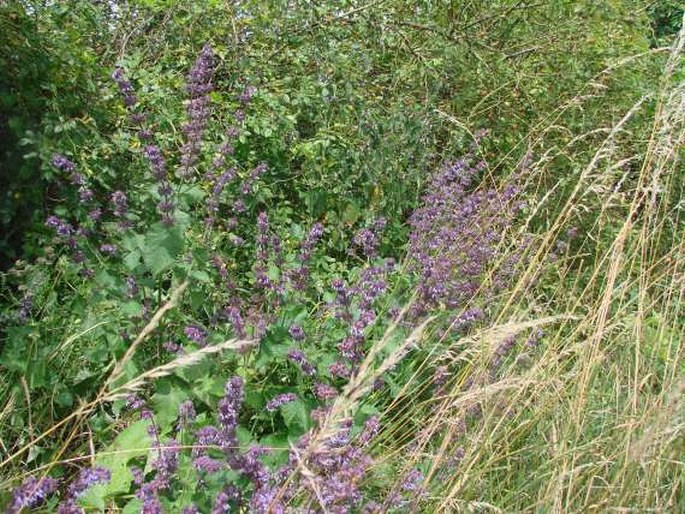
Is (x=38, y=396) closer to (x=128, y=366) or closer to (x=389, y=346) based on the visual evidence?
(x=128, y=366)

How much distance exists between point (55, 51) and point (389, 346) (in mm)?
1786

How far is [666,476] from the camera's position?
2068 millimetres

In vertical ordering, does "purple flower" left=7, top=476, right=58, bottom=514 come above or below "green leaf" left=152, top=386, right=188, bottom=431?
above

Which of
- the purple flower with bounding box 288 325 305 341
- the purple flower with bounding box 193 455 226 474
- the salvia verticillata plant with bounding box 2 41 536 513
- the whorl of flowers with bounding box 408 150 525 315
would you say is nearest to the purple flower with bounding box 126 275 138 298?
the salvia verticillata plant with bounding box 2 41 536 513

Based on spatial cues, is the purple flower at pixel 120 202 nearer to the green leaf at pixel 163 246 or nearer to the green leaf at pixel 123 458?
the green leaf at pixel 163 246

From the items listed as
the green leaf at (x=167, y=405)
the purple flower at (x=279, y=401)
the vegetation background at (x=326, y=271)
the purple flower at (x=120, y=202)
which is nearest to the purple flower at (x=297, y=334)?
the vegetation background at (x=326, y=271)

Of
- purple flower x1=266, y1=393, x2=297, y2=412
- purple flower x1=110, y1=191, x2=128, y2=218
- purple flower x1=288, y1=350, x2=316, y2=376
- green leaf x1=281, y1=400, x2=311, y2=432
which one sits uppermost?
purple flower x1=110, y1=191, x2=128, y2=218

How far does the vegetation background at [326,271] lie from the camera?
6.19 feet

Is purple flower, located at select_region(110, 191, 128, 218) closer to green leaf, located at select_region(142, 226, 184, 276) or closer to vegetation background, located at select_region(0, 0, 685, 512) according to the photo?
vegetation background, located at select_region(0, 0, 685, 512)

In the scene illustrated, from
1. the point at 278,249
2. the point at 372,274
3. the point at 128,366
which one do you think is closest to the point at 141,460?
the point at 128,366

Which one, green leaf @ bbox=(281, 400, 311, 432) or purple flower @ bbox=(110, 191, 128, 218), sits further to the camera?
purple flower @ bbox=(110, 191, 128, 218)

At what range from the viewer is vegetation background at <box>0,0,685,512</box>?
1888 mm

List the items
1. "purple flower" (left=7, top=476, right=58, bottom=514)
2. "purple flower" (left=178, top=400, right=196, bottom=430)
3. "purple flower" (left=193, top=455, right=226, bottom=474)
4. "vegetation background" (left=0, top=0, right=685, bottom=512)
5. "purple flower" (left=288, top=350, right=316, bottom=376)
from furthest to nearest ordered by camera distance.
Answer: "purple flower" (left=288, top=350, right=316, bottom=376) → "vegetation background" (left=0, top=0, right=685, bottom=512) → "purple flower" (left=178, top=400, right=196, bottom=430) → "purple flower" (left=193, top=455, right=226, bottom=474) → "purple flower" (left=7, top=476, right=58, bottom=514)

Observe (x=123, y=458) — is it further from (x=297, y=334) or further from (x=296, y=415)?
(x=297, y=334)
